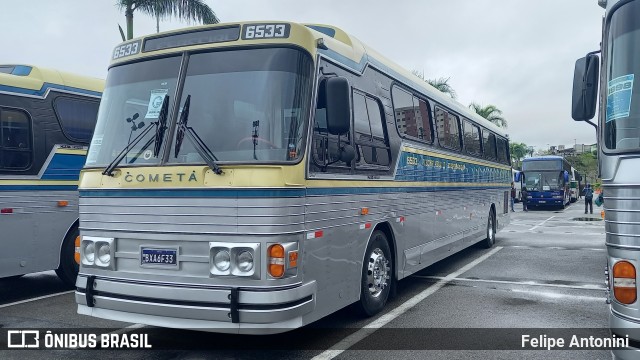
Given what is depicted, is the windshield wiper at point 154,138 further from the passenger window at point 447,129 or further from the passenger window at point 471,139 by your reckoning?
the passenger window at point 471,139

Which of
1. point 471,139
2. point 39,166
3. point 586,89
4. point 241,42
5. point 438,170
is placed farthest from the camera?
point 471,139

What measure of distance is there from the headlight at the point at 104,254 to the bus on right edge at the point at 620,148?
439cm

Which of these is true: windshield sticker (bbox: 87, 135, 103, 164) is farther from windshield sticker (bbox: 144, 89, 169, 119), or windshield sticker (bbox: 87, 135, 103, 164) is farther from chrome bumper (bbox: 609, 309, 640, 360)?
chrome bumper (bbox: 609, 309, 640, 360)

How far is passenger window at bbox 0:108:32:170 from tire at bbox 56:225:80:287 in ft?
4.21

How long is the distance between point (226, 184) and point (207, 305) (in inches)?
42.1

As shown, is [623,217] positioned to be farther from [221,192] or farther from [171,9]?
[171,9]

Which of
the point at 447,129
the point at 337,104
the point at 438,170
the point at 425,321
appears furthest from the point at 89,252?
the point at 447,129

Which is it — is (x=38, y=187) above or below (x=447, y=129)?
below

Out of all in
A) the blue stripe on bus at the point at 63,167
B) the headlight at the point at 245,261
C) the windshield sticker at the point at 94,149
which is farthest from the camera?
the blue stripe on bus at the point at 63,167

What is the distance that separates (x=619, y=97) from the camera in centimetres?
411

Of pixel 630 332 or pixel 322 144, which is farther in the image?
pixel 322 144

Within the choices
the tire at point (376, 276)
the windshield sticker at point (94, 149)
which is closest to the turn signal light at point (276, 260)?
the tire at point (376, 276)

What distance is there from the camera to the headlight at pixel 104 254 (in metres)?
5.23

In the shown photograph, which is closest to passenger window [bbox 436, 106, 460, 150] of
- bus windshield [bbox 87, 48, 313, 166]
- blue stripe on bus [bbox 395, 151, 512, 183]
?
blue stripe on bus [bbox 395, 151, 512, 183]
